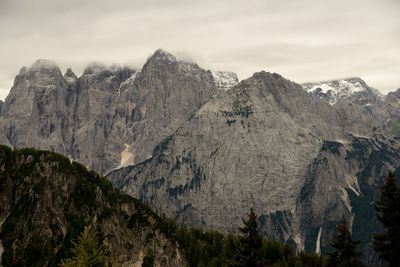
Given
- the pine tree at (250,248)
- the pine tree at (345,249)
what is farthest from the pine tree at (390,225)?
the pine tree at (250,248)

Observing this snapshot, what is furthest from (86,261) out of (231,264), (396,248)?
(396,248)

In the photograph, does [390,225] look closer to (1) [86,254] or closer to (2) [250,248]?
(2) [250,248]

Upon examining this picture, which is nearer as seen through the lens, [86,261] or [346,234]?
[86,261]

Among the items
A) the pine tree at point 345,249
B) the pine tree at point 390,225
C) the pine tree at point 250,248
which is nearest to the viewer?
the pine tree at point 250,248

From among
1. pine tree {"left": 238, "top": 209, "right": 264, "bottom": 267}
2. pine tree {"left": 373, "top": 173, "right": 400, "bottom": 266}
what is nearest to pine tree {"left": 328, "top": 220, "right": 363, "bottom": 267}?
pine tree {"left": 373, "top": 173, "right": 400, "bottom": 266}

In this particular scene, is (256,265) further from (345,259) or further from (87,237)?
(87,237)

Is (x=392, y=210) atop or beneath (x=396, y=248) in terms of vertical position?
atop

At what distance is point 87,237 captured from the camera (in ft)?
187

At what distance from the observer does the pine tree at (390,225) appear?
194ft

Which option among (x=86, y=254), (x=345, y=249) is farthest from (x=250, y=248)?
(x=86, y=254)

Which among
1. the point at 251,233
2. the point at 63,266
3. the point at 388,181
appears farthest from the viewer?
the point at 388,181

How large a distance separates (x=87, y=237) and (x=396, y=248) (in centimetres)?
3082

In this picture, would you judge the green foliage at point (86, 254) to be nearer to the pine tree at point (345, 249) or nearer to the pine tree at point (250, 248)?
the pine tree at point (250, 248)

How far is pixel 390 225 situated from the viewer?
59500 mm
